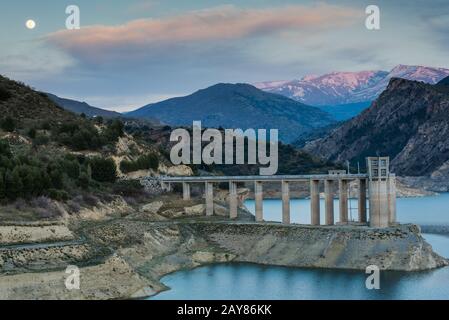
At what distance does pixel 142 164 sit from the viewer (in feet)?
326

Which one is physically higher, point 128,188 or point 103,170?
point 103,170

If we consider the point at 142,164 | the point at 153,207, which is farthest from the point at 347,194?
the point at 142,164

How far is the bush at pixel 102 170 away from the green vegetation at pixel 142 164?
5738 millimetres

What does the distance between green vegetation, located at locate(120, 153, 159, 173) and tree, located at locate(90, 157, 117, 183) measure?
5738 mm

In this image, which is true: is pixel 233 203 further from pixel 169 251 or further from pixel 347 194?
pixel 169 251

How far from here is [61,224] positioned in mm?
60438

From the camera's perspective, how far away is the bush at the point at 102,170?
8938 cm

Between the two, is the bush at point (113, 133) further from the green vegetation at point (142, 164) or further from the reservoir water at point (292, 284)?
the reservoir water at point (292, 284)

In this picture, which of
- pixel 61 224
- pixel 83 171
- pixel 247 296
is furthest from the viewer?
pixel 83 171

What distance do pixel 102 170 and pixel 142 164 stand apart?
9914 mm

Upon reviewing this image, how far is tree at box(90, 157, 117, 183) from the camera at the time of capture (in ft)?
293
